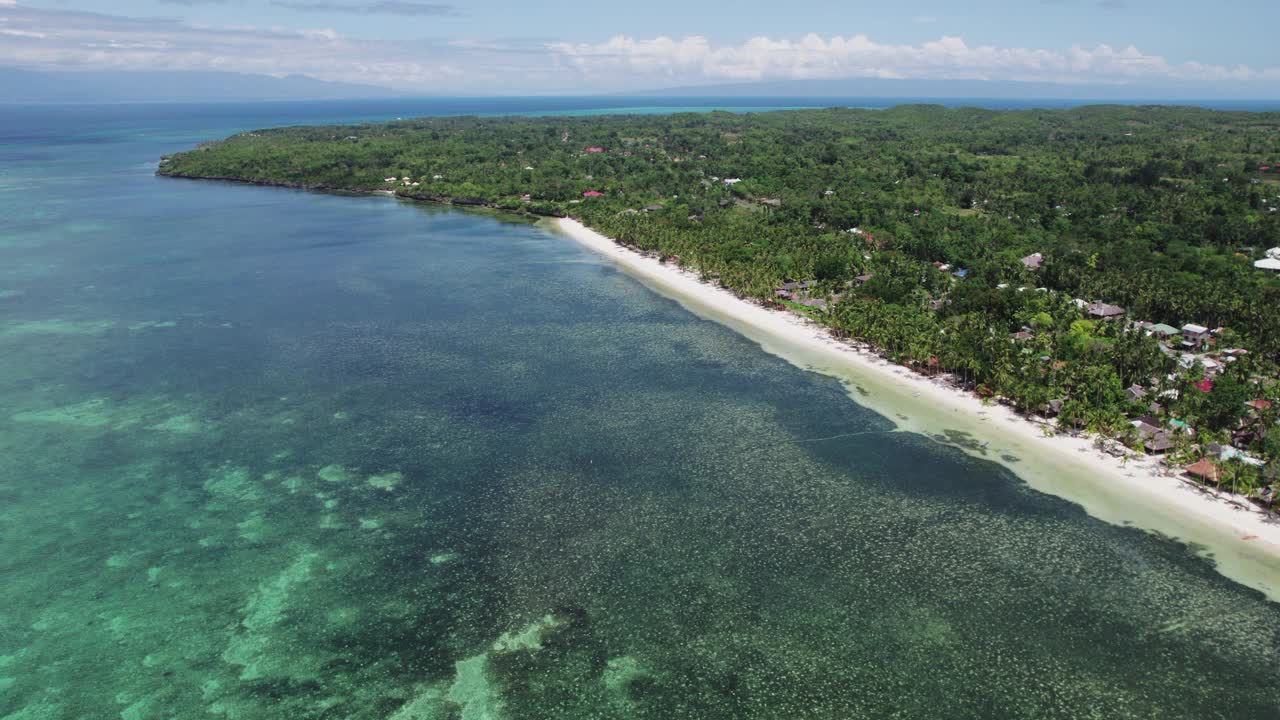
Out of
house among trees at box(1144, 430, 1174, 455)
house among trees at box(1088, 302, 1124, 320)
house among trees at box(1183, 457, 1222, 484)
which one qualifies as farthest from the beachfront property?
house among trees at box(1183, 457, 1222, 484)

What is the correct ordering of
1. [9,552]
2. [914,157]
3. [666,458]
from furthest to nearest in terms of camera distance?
[914,157]
[666,458]
[9,552]

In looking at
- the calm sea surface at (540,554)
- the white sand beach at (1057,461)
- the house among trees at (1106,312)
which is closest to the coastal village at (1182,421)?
the house among trees at (1106,312)

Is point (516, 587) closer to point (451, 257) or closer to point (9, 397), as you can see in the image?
point (9, 397)

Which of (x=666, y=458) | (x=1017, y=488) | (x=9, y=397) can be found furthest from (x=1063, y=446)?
(x=9, y=397)

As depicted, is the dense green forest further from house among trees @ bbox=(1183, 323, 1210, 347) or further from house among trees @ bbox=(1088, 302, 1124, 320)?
house among trees @ bbox=(1088, 302, 1124, 320)

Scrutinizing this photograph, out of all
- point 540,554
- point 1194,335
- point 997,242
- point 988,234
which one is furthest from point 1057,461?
point 988,234

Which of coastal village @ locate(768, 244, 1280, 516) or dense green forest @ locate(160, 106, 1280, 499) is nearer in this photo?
coastal village @ locate(768, 244, 1280, 516)
